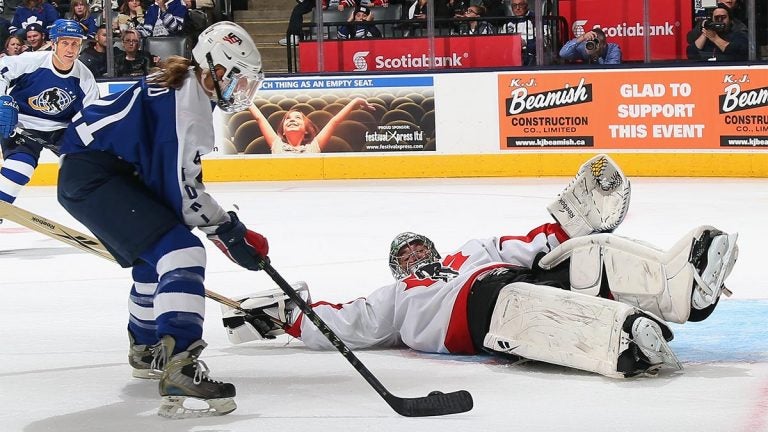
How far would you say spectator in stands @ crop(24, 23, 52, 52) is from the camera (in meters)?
11.1

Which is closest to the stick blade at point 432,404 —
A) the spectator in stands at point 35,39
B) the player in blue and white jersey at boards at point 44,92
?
the player in blue and white jersey at boards at point 44,92

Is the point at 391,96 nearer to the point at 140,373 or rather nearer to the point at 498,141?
the point at 498,141

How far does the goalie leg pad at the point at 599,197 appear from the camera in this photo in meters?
4.14

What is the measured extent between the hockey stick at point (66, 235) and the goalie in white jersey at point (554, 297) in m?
0.07

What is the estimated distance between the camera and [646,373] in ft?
12.3

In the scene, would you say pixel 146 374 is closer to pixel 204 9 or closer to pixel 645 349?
pixel 645 349

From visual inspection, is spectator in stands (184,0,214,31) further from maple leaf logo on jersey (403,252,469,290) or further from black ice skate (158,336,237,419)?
black ice skate (158,336,237,419)

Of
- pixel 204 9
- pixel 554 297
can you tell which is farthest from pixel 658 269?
pixel 204 9

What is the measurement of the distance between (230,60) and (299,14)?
7.57 m

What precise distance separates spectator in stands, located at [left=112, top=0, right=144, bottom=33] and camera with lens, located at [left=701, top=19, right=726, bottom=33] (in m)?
4.56

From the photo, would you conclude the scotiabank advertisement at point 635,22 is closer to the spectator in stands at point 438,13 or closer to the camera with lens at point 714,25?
the camera with lens at point 714,25

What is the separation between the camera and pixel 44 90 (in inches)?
272

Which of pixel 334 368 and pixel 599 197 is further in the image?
pixel 599 197

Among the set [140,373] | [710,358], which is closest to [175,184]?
[140,373]
